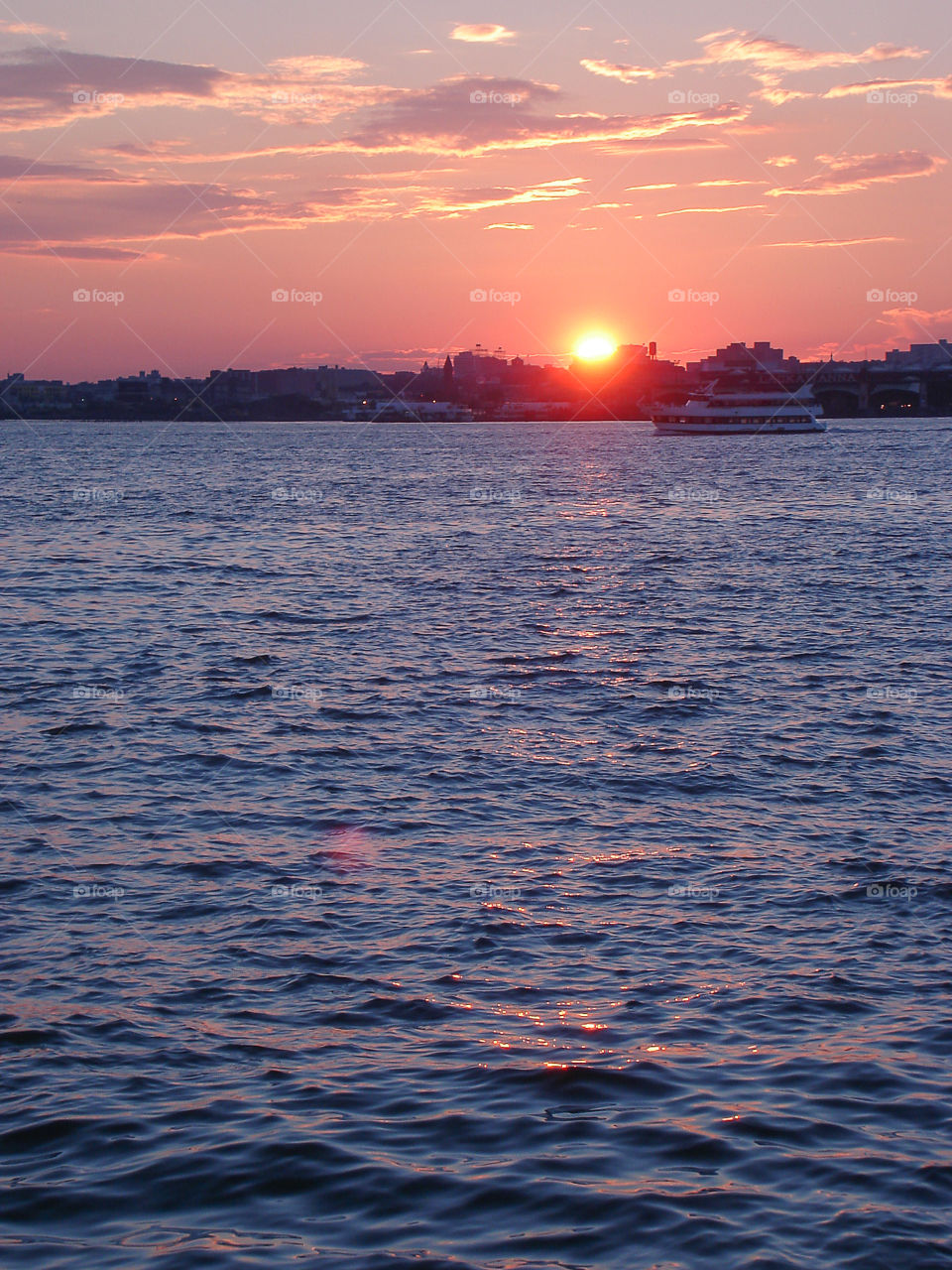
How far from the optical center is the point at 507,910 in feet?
48.3

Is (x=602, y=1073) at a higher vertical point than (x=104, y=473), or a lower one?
lower

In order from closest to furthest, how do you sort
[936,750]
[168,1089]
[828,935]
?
[168,1089] → [828,935] → [936,750]

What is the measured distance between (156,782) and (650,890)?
8481 mm

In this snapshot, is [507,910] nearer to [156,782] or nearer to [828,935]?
[828,935]

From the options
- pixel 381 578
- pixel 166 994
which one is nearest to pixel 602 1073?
pixel 166 994

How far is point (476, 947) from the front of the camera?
44.8 feet

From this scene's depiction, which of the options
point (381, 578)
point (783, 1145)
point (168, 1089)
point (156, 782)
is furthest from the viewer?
point (381, 578)

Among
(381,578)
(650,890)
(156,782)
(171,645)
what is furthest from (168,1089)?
(381,578)

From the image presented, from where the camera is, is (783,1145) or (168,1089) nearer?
(783,1145)

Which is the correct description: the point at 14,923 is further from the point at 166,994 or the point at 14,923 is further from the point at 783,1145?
the point at 783,1145

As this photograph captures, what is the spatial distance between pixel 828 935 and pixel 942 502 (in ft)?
251

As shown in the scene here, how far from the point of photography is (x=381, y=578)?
4769cm

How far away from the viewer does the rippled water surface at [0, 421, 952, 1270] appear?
9094 millimetres

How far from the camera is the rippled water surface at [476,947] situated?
29.8 ft
